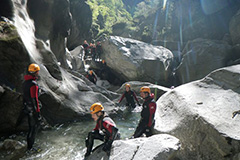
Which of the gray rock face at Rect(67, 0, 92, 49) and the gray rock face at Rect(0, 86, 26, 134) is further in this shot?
the gray rock face at Rect(67, 0, 92, 49)

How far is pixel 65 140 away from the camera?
5.70 metres

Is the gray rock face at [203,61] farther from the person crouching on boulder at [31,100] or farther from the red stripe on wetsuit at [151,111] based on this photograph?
the person crouching on boulder at [31,100]

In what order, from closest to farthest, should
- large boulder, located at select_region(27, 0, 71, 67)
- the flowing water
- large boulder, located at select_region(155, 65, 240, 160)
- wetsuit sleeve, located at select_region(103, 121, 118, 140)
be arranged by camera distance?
large boulder, located at select_region(155, 65, 240, 160)
wetsuit sleeve, located at select_region(103, 121, 118, 140)
the flowing water
large boulder, located at select_region(27, 0, 71, 67)

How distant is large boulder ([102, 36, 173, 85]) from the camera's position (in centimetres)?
1491

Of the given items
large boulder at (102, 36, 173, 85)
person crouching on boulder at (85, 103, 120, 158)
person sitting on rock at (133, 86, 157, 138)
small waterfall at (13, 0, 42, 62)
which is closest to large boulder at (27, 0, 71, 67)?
small waterfall at (13, 0, 42, 62)

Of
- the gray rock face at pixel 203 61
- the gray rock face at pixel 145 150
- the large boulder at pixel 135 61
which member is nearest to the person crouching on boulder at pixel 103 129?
the gray rock face at pixel 145 150

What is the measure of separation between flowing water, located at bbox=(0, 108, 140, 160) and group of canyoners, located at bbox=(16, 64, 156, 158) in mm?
436

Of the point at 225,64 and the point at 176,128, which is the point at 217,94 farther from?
the point at 225,64

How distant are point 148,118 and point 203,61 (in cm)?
1233

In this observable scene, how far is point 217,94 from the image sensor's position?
492 cm

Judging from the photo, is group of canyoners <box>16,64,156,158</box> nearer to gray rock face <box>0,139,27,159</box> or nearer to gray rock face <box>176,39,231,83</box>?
gray rock face <box>0,139,27,159</box>

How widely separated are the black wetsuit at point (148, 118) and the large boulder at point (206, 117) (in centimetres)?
27

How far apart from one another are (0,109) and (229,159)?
5.96 meters

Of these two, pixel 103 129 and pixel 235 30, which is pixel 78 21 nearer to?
pixel 235 30
